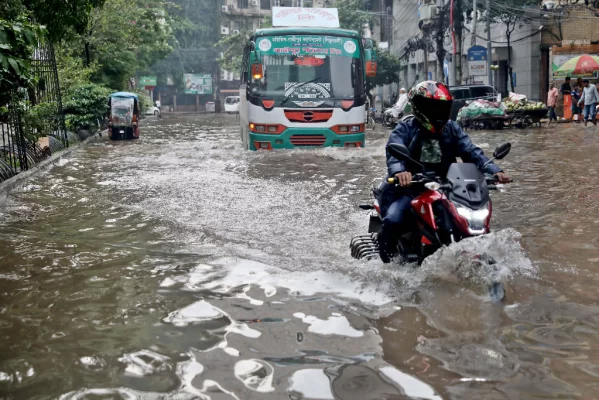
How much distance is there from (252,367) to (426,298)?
5.67 ft

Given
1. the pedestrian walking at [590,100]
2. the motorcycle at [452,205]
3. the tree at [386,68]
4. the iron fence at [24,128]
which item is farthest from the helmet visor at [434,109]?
the tree at [386,68]

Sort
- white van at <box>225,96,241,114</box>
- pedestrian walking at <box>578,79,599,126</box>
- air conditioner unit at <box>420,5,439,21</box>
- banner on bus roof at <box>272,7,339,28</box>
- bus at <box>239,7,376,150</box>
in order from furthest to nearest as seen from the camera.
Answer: white van at <box>225,96,241,114</box> → air conditioner unit at <box>420,5,439,21</box> → pedestrian walking at <box>578,79,599,126</box> → banner on bus roof at <box>272,7,339,28</box> → bus at <box>239,7,376,150</box>

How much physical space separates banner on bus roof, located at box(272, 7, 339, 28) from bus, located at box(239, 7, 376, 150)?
782 mm

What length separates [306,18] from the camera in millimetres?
19062

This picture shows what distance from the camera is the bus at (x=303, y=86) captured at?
17.8 metres

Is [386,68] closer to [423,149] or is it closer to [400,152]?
[423,149]

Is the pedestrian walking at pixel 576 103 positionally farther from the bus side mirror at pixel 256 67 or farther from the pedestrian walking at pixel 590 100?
the bus side mirror at pixel 256 67

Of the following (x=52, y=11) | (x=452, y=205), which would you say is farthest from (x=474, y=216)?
(x=52, y=11)

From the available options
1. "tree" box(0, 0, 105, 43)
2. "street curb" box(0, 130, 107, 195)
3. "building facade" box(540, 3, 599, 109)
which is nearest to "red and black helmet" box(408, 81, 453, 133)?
"tree" box(0, 0, 105, 43)

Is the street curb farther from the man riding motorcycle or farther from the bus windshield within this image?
the man riding motorcycle

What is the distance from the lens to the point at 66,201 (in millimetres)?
11453

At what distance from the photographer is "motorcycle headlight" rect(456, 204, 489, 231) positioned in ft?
16.5

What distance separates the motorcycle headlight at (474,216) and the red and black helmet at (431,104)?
82 centimetres

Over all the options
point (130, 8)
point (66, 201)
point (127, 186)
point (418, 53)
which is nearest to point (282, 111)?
point (127, 186)
